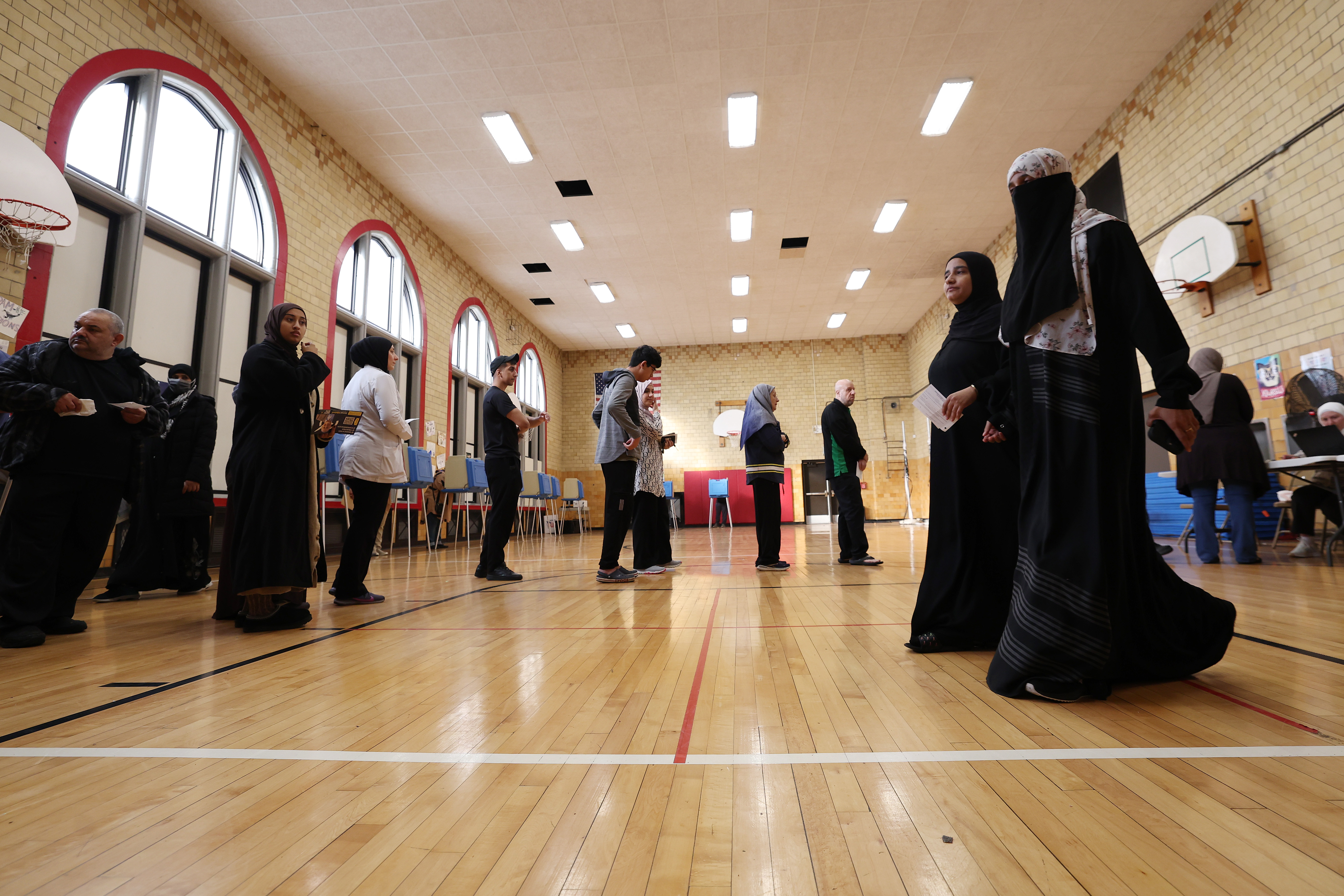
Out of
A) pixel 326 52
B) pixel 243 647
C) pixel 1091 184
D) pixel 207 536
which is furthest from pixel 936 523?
pixel 1091 184

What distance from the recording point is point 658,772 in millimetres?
1199

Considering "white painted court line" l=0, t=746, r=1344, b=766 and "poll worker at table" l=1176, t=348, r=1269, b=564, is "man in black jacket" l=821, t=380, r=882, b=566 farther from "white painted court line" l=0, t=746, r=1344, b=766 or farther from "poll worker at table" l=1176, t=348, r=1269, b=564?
"white painted court line" l=0, t=746, r=1344, b=766

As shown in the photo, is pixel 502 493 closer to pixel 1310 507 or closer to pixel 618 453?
pixel 618 453

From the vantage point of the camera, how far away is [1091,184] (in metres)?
7.84

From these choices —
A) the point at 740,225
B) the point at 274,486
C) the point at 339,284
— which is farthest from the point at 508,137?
the point at 274,486

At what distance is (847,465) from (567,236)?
22.0ft

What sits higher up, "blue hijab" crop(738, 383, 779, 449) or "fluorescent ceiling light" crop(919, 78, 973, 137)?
"fluorescent ceiling light" crop(919, 78, 973, 137)

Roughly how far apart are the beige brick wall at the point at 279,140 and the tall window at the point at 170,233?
0.83ft

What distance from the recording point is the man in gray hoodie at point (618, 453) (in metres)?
4.32

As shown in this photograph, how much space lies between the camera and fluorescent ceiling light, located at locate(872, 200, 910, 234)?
9.39 m

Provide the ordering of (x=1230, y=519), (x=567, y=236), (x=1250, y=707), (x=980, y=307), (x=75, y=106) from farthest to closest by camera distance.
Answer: (x=567, y=236) → (x=1230, y=519) → (x=75, y=106) → (x=980, y=307) → (x=1250, y=707)

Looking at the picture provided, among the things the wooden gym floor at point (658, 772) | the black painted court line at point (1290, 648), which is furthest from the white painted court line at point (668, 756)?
the black painted court line at point (1290, 648)

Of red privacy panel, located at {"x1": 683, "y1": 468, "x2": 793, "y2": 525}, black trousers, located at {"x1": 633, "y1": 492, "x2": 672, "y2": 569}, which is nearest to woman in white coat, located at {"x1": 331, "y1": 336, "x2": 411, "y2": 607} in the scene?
black trousers, located at {"x1": 633, "y1": 492, "x2": 672, "y2": 569}

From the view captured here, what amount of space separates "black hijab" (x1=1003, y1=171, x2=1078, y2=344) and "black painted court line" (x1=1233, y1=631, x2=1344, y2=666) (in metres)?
1.08
